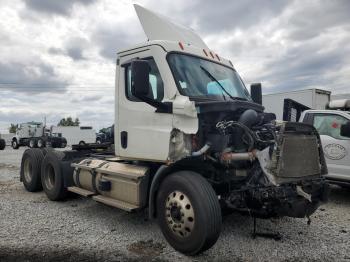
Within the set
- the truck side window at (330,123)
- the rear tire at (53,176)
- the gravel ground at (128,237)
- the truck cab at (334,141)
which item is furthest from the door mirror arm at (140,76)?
the truck side window at (330,123)

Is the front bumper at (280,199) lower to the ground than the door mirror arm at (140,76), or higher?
lower

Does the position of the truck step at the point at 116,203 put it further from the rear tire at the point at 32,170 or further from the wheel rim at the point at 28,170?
the wheel rim at the point at 28,170

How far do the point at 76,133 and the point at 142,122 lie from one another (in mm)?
31359

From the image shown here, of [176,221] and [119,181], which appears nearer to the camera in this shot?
[176,221]

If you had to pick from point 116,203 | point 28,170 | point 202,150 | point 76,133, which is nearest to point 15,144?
point 76,133

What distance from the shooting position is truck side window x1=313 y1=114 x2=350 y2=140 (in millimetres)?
7270

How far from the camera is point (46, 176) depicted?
7.40 m

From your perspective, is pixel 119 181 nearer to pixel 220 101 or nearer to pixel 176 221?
pixel 176 221

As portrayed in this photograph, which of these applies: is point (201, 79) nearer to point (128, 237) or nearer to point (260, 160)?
point (260, 160)

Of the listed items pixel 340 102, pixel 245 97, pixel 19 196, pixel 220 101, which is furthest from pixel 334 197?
pixel 19 196

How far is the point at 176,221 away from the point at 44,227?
2347 millimetres

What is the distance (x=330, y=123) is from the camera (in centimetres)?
745

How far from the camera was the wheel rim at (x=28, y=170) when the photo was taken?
8155 millimetres

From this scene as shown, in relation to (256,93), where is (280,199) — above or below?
below
